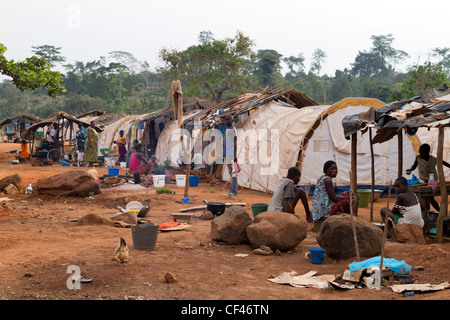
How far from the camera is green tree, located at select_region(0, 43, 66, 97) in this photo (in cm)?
1377

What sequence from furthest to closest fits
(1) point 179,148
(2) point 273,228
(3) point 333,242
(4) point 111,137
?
(4) point 111,137
(1) point 179,148
(2) point 273,228
(3) point 333,242

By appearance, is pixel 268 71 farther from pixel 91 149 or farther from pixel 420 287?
pixel 420 287

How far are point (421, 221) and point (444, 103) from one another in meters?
1.75

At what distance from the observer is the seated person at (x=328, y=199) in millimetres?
6961

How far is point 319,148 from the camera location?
11.6 m

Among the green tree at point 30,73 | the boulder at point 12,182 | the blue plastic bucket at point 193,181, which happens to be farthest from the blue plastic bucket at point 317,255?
the green tree at point 30,73

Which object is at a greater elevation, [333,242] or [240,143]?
[240,143]

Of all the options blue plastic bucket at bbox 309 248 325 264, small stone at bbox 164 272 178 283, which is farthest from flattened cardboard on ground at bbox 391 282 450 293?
small stone at bbox 164 272 178 283

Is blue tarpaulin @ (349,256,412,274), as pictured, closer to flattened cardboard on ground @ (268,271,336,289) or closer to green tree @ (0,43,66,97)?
flattened cardboard on ground @ (268,271,336,289)

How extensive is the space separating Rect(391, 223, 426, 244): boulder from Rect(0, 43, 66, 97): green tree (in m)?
11.7

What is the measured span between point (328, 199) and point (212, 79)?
2487 centimetres
